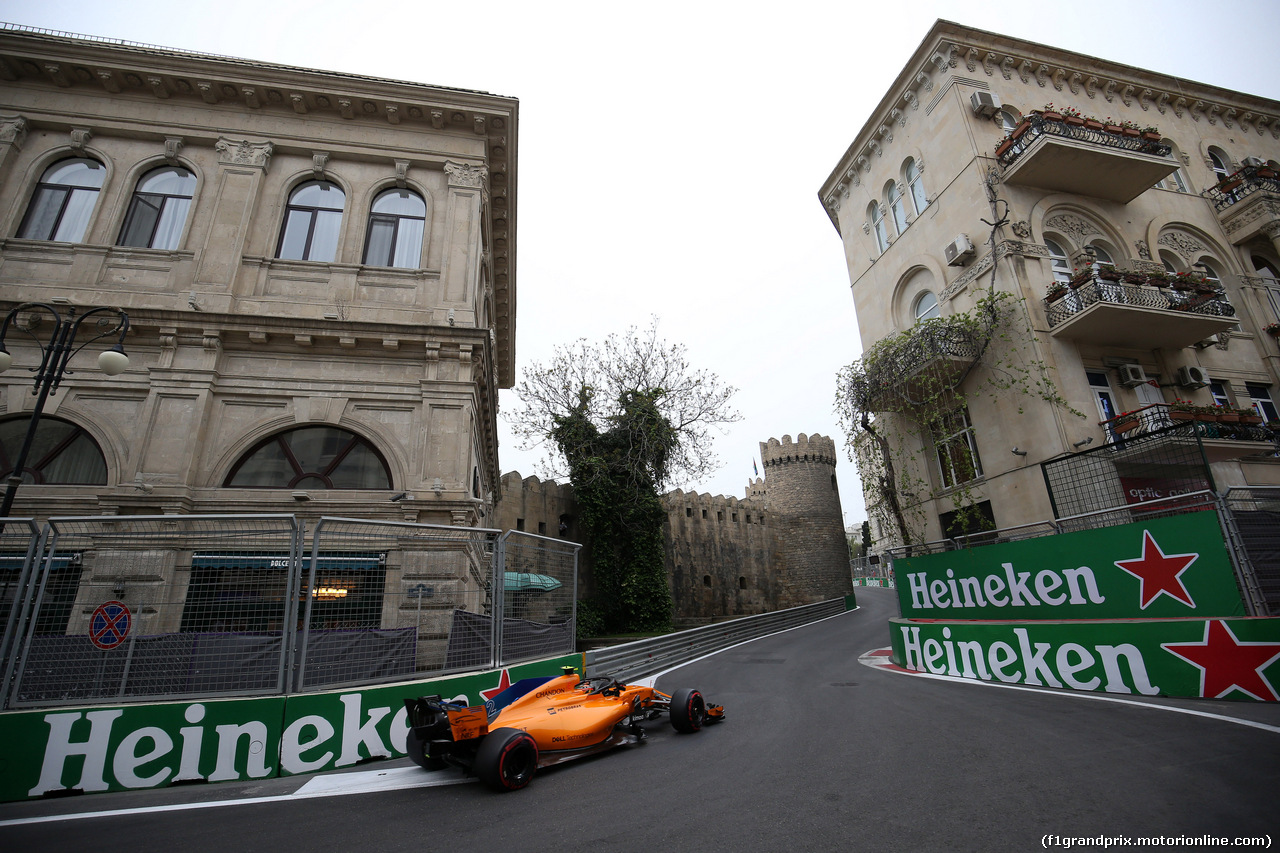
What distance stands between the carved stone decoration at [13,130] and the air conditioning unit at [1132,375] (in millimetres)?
24619

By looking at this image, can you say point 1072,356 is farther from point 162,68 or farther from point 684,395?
point 162,68

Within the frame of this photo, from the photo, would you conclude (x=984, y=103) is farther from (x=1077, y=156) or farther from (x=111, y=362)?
(x=111, y=362)

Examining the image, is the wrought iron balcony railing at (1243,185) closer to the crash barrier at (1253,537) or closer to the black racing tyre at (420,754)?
the crash barrier at (1253,537)

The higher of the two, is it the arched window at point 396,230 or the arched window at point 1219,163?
the arched window at point 1219,163

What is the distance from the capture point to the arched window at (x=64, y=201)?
11102 millimetres

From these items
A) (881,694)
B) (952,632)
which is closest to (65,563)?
(881,694)

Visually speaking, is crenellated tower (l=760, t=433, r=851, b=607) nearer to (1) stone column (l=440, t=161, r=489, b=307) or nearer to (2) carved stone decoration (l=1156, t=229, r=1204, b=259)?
(2) carved stone decoration (l=1156, t=229, r=1204, b=259)

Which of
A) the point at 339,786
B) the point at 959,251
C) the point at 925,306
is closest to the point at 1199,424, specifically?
the point at 959,251

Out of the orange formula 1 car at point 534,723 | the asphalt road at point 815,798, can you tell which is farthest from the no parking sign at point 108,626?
the orange formula 1 car at point 534,723

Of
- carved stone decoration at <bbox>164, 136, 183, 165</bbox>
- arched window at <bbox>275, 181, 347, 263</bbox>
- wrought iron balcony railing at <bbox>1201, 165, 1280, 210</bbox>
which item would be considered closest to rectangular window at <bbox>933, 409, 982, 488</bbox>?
wrought iron balcony railing at <bbox>1201, 165, 1280, 210</bbox>

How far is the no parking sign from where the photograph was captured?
512 centimetres

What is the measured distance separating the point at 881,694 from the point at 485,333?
362 inches

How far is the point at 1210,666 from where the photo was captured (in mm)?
6379

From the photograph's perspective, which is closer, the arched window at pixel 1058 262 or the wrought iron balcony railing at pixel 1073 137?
the wrought iron balcony railing at pixel 1073 137
